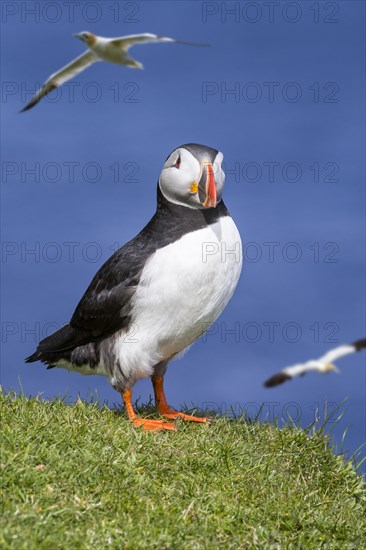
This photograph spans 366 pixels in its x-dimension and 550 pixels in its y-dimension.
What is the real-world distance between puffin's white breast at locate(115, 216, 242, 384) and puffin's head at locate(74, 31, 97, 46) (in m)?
2.41

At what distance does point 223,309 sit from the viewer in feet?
22.4

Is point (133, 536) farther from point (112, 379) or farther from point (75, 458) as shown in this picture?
point (112, 379)

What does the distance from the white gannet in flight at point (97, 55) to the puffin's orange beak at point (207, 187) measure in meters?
1.96

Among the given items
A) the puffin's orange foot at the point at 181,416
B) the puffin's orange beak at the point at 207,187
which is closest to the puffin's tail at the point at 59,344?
the puffin's orange foot at the point at 181,416

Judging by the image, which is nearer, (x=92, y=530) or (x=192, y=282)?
(x=92, y=530)

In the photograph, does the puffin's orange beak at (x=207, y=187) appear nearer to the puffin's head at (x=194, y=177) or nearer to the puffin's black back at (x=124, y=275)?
the puffin's head at (x=194, y=177)

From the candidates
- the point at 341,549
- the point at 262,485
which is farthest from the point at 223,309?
the point at 341,549

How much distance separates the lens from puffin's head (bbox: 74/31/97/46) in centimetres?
419

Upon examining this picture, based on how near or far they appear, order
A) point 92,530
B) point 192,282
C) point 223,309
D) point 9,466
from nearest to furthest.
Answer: point 92,530 < point 9,466 < point 192,282 < point 223,309

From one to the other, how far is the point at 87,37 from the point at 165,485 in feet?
9.20

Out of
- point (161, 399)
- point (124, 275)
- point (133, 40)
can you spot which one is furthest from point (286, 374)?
point (161, 399)

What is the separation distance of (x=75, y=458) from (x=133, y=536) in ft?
3.05

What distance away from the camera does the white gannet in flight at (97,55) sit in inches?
162

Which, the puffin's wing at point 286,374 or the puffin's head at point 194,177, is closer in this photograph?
the puffin's wing at point 286,374
